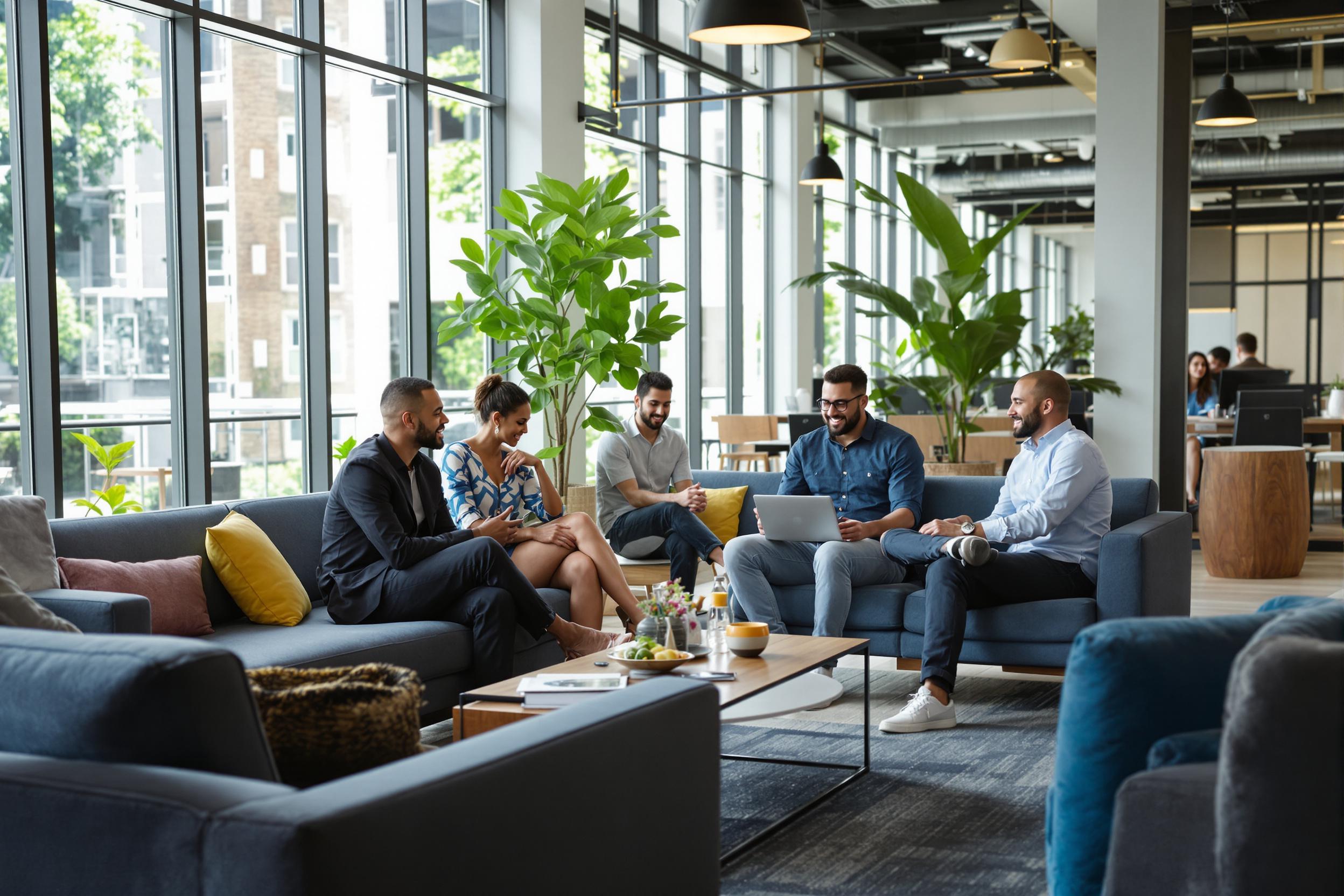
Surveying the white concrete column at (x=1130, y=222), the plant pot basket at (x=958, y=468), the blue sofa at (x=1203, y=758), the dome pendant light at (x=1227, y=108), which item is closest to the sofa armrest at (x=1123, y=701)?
the blue sofa at (x=1203, y=758)

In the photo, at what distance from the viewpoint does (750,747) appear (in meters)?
3.89

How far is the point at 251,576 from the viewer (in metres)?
3.94

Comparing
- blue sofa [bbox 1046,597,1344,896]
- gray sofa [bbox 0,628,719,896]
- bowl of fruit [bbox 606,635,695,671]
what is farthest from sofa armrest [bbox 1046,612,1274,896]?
bowl of fruit [bbox 606,635,695,671]

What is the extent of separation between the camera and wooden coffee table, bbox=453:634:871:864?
2.89 meters

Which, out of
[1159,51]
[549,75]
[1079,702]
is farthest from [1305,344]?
[1079,702]

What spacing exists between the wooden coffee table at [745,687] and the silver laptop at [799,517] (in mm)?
862

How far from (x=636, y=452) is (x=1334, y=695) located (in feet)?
13.6

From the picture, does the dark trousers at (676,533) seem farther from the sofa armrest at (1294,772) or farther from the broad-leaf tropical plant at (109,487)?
the sofa armrest at (1294,772)

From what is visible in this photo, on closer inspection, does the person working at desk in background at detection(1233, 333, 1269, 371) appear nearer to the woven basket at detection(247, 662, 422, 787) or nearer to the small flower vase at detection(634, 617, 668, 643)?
the small flower vase at detection(634, 617, 668, 643)

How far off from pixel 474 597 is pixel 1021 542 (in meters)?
1.83

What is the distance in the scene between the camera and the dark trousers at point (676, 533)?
535cm

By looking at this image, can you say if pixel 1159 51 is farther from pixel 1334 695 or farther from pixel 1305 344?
pixel 1305 344

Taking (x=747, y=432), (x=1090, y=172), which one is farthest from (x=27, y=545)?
(x=1090, y=172)

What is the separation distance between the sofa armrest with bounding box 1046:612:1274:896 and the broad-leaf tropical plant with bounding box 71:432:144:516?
4063mm
